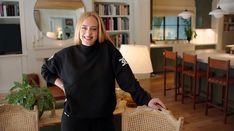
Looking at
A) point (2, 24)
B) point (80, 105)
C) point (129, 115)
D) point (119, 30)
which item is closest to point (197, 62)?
point (119, 30)

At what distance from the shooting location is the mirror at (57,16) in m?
5.00

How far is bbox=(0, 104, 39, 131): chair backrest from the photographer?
171 cm

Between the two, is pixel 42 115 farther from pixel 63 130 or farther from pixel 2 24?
pixel 2 24

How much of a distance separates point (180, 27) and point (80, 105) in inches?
265

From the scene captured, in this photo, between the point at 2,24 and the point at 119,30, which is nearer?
the point at 2,24

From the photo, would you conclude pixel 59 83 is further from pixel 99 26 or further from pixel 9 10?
pixel 9 10

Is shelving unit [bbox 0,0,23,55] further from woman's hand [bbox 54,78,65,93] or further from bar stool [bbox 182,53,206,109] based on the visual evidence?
woman's hand [bbox 54,78,65,93]

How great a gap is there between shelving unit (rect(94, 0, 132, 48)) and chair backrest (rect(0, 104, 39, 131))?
4.08m

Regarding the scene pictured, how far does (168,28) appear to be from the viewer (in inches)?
293

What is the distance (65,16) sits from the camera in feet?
17.3

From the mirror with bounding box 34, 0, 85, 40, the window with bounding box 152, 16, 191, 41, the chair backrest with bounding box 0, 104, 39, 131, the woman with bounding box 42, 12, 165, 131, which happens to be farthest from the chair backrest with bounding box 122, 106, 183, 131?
the window with bounding box 152, 16, 191, 41

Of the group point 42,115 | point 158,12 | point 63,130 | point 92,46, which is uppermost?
point 158,12

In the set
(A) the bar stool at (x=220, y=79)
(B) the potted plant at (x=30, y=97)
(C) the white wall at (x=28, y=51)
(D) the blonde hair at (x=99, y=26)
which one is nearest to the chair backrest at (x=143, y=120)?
(D) the blonde hair at (x=99, y=26)

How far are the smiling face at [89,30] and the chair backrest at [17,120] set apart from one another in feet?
2.18
